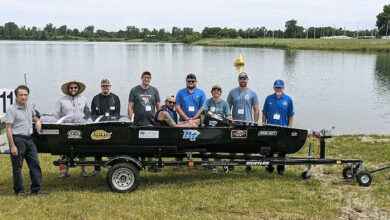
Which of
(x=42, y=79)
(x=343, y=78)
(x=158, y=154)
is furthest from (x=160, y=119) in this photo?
(x=343, y=78)

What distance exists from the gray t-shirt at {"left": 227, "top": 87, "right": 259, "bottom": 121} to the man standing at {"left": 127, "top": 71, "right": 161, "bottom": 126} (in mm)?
1526

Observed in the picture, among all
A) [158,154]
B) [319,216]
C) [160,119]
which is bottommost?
[319,216]

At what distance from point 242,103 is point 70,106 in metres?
3.15

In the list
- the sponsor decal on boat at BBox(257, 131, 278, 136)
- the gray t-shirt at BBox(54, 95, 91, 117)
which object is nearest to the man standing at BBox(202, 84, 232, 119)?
the sponsor decal on boat at BBox(257, 131, 278, 136)

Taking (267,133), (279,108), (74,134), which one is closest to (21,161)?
(74,134)

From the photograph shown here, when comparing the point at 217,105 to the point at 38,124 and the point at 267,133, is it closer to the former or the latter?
the point at 267,133

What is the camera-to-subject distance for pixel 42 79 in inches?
1298

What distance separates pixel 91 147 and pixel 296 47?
100 m

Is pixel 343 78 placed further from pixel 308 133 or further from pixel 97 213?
pixel 97 213

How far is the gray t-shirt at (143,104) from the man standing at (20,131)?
6.19 ft

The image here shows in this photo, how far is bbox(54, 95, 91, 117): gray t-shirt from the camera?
23.1ft

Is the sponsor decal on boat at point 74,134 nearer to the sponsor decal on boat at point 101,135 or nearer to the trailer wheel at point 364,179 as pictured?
the sponsor decal on boat at point 101,135

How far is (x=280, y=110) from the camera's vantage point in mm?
7629

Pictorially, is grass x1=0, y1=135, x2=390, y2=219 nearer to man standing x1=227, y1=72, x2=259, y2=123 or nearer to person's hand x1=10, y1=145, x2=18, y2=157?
person's hand x1=10, y1=145, x2=18, y2=157
